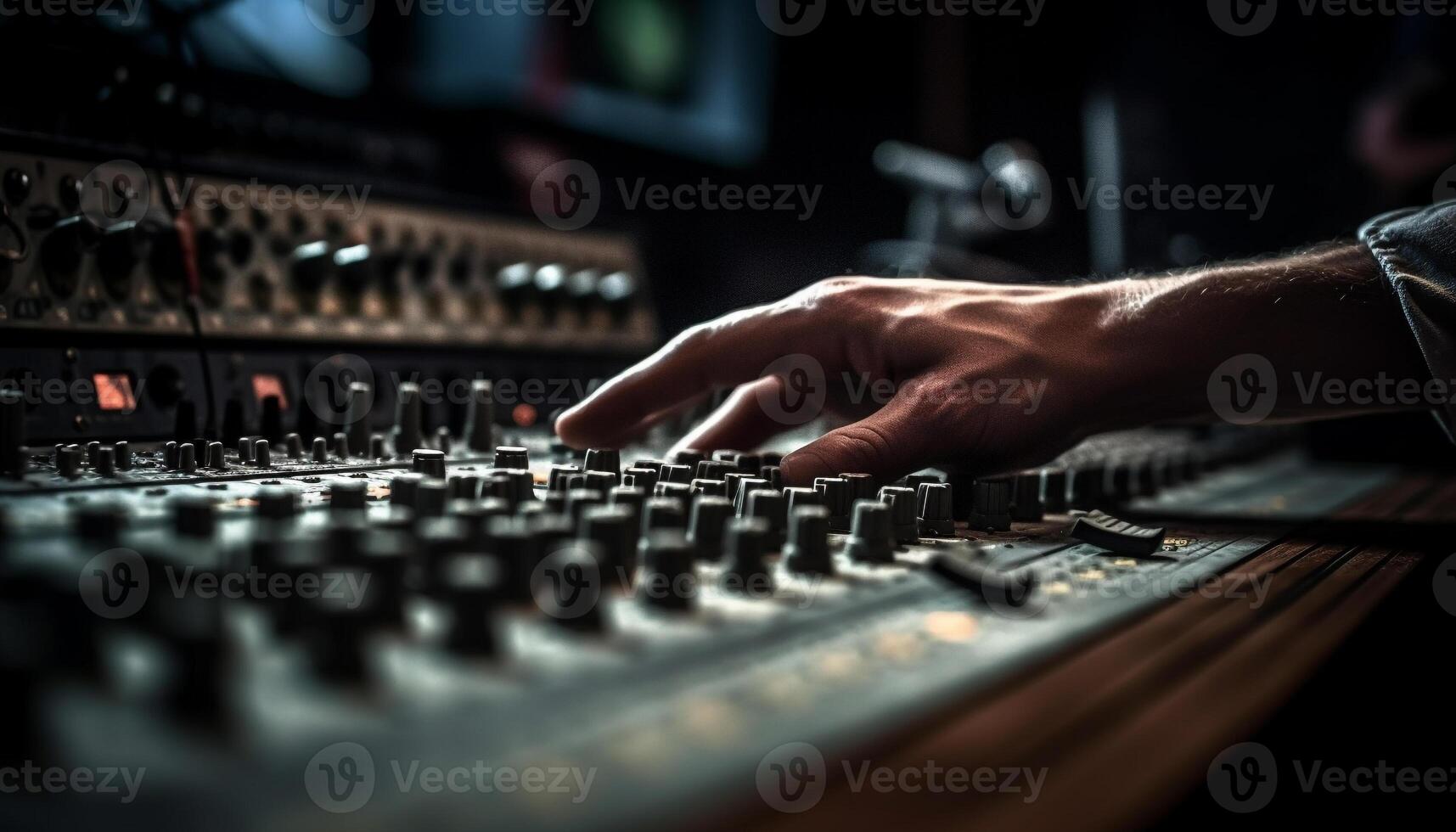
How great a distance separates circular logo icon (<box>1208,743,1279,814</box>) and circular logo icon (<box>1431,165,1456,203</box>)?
2.06 metres

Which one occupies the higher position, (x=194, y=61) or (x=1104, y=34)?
(x=1104, y=34)

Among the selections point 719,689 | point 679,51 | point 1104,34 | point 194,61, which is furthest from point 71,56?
point 1104,34

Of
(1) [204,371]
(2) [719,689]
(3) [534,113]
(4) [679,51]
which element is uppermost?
(4) [679,51]

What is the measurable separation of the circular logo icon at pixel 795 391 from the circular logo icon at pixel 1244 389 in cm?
41

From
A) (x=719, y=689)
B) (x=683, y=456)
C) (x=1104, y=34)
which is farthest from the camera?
(x=1104, y=34)

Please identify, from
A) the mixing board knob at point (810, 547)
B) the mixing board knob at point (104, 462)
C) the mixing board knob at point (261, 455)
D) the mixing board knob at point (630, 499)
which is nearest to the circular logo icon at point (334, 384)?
the mixing board knob at point (261, 455)

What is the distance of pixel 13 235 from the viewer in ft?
3.05

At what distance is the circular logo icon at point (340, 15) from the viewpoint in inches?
62.2

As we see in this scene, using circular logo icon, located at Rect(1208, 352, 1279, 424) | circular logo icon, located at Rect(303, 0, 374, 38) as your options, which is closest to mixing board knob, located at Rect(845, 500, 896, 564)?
circular logo icon, located at Rect(1208, 352, 1279, 424)

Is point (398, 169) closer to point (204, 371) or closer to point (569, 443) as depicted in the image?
point (204, 371)

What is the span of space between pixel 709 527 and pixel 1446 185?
2.23m

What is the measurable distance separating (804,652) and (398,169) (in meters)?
1.33

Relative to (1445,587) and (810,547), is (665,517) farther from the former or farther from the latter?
(1445,587)
